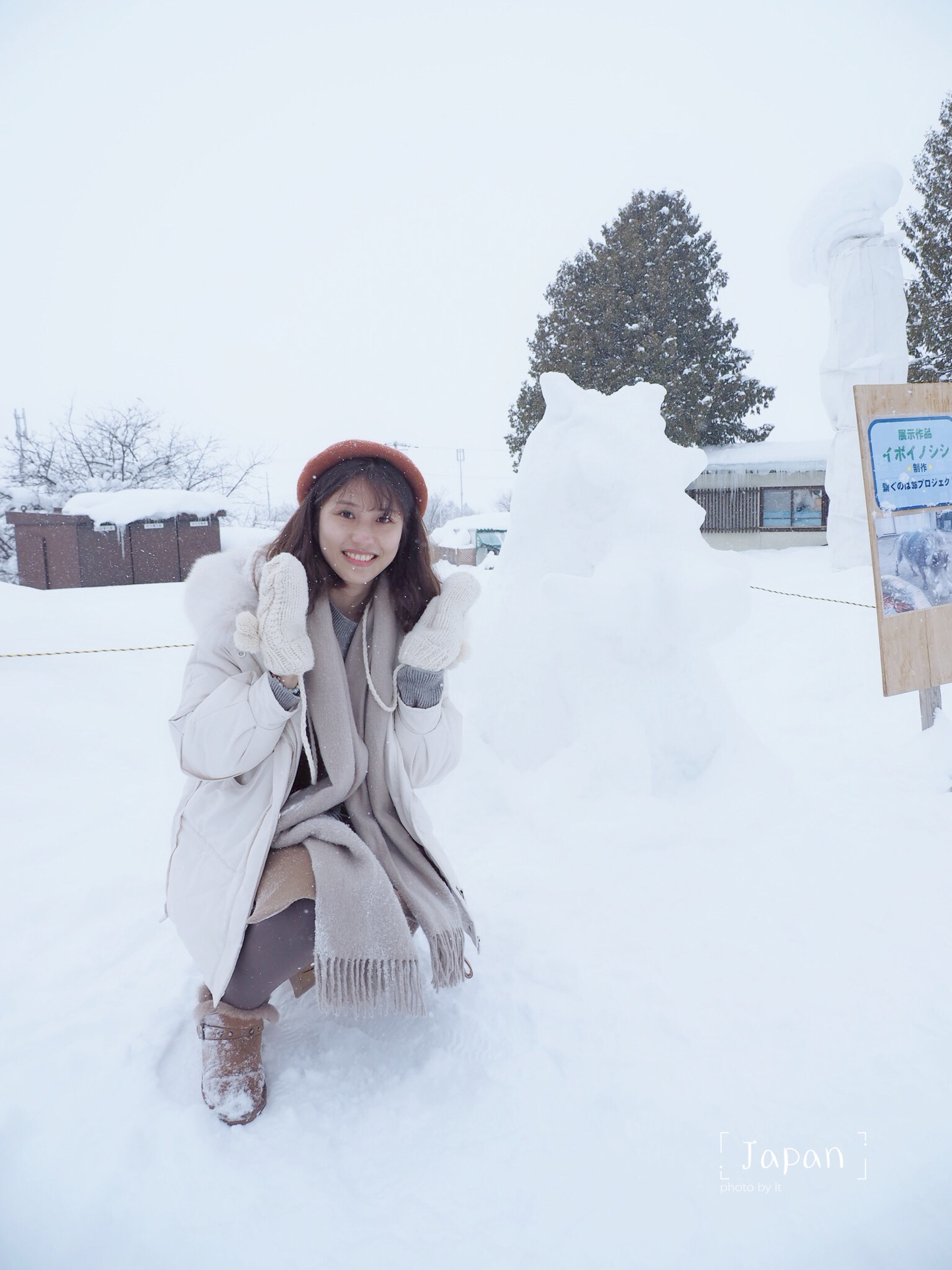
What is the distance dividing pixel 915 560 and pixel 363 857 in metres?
2.96

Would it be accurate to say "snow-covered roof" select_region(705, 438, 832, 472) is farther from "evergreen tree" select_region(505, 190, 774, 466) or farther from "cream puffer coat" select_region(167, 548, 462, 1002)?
"cream puffer coat" select_region(167, 548, 462, 1002)

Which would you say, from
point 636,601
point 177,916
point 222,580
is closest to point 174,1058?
point 177,916

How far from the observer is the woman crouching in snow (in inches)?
63.2

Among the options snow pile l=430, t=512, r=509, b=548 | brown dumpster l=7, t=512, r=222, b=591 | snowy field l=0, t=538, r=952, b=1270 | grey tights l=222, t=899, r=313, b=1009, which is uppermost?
snow pile l=430, t=512, r=509, b=548

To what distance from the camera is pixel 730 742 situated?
11.9 ft

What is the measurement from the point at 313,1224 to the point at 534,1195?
0.43m

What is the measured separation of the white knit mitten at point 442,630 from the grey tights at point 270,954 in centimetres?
64

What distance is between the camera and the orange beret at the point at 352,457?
1843 mm

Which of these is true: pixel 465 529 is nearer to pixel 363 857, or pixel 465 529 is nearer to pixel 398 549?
pixel 398 549

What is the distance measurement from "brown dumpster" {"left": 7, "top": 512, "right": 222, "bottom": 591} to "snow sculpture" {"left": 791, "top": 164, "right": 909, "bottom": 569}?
30.3 ft

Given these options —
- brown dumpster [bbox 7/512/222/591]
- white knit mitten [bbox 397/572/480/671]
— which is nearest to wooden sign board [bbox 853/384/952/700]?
white knit mitten [bbox 397/572/480/671]

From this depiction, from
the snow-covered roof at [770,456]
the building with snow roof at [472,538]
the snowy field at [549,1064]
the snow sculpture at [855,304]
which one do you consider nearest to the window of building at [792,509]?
the snow-covered roof at [770,456]

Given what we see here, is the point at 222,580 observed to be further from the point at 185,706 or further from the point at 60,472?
the point at 60,472

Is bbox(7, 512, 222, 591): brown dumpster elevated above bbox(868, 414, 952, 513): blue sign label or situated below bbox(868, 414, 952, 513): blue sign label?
above
